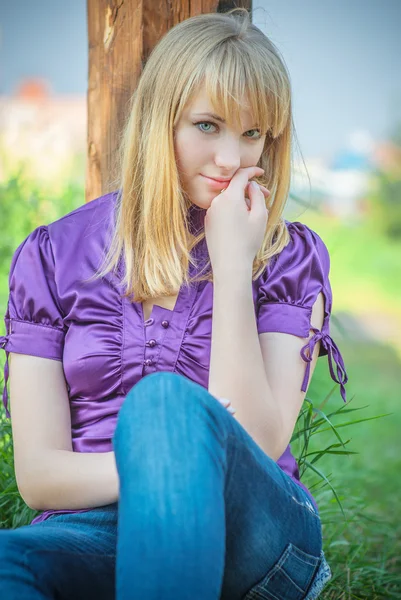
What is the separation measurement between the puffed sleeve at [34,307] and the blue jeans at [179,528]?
358mm

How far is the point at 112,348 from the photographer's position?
1637 mm

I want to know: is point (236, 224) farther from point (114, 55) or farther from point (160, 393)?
point (114, 55)

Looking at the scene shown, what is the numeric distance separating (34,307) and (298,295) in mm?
552

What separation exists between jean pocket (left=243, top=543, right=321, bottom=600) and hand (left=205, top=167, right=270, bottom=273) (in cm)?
55

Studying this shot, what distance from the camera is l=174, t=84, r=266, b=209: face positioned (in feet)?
5.34

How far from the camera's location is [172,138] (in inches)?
65.6

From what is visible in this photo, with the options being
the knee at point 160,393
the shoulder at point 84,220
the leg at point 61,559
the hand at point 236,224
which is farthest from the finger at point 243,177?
the leg at point 61,559

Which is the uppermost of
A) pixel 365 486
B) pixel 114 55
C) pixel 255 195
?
pixel 114 55

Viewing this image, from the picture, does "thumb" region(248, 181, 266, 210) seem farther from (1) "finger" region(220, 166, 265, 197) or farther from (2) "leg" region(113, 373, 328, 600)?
(2) "leg" region(113, 373, 328, 600)

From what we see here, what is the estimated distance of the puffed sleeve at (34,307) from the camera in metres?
1.62

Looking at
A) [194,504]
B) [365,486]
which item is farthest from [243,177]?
[365,486]

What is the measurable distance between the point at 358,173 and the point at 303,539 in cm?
616

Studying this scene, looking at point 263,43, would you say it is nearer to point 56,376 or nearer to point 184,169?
point 184,169

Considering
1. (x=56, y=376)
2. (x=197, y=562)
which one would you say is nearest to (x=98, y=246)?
(x=56, y=376)
